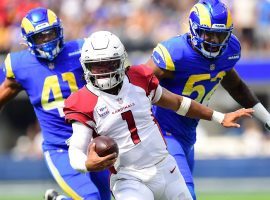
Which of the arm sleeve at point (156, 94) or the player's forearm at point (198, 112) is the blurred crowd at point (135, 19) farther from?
the arm sleeve at point (156, 94)

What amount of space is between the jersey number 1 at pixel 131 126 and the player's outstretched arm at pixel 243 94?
1.68 m

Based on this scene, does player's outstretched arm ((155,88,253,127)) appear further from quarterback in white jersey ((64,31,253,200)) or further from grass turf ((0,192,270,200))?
grass turf ((0,192,270,200))

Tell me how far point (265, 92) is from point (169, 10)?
211 cm

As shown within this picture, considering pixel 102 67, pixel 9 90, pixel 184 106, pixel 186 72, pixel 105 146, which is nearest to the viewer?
pixel 105 146

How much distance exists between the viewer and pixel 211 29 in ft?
21.6

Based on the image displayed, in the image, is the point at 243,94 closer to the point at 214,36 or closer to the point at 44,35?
the point at 214,36

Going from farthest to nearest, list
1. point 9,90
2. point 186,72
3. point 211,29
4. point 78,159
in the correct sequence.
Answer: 1. point 9,90
2. point 186,72
3. point 211,29
4. point 78,159

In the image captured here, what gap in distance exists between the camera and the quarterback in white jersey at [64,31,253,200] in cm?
559

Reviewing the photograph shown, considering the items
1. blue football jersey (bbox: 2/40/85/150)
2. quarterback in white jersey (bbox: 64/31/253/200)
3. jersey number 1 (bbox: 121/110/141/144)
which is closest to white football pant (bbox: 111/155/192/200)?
quarterback in white jersey (bbox: 64/31/253/200)

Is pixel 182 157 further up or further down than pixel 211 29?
further down

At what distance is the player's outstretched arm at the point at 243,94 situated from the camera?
23.6ft

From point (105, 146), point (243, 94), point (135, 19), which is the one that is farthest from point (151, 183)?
point (135, 19)

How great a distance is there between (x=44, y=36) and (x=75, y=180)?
4.11 feet

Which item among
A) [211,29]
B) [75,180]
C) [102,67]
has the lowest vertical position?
[75,180]
